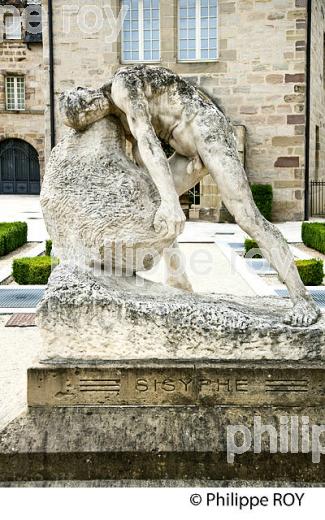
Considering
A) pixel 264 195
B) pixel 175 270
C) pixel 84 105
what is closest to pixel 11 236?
pixel 264 195

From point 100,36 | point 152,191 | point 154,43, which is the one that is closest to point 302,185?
point 154,43

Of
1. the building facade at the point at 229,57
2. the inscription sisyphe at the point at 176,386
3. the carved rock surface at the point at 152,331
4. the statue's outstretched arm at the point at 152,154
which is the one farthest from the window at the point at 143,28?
the inscription sisyphe at the point at 176,386

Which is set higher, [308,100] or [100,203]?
[308,100]

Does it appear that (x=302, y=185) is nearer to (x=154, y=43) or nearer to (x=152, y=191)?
(x=154, y=43)

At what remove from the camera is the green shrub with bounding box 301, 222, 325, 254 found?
12.0m

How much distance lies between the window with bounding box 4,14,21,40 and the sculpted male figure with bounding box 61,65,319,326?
29550mm

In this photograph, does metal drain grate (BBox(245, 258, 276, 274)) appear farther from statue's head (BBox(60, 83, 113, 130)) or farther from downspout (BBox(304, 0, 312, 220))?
downspout (BBox(304, 0, 312, 220))

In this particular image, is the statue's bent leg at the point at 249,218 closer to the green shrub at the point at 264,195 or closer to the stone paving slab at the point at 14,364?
the stone paving slab at the point at 14,364

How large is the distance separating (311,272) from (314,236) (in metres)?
3.88

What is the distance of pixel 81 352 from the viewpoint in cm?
332

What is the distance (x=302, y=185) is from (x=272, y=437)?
15012 mm

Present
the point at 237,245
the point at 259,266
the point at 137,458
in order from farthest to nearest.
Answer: the point at 237,245 < the point at 259,266 < the point at 137,458

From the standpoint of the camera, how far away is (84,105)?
359 cm

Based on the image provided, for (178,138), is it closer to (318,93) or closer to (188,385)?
(188,385)
